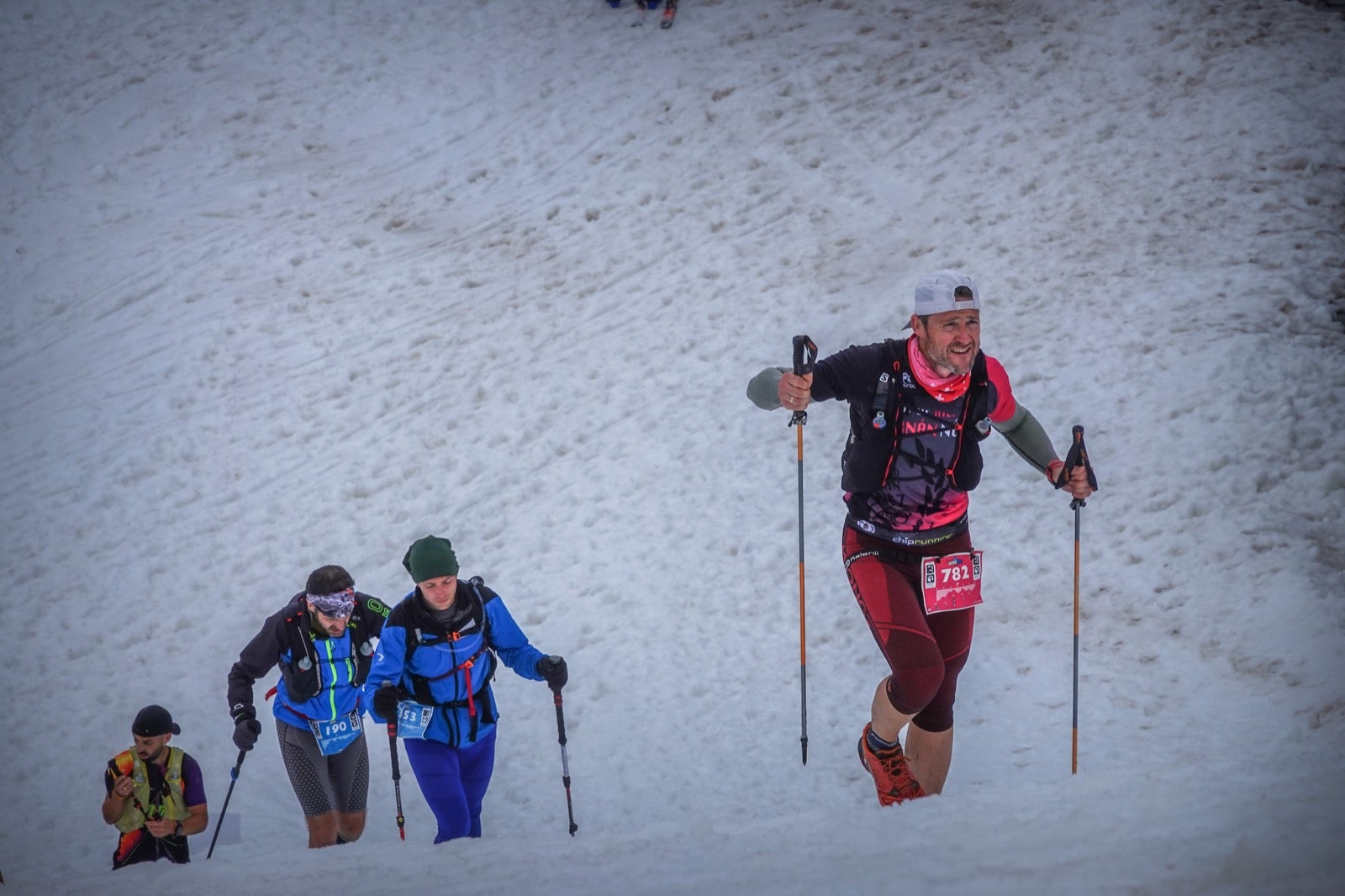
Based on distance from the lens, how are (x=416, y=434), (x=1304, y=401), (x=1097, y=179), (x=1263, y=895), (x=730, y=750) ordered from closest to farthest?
1. (x=1263, y=895)
2. (x=730, y=750)
3. (x=1304, y=401)
4. (x=416, y=434)
5. (x=1097, y=179)

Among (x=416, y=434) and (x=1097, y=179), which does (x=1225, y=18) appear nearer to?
(x=1097, y=179)

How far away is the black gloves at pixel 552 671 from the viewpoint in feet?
20.8

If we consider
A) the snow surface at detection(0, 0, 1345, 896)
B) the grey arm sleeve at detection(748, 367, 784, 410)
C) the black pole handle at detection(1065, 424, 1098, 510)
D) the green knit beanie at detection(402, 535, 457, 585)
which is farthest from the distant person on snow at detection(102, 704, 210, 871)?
the black pole handle at detection(1065, 424, 1098, 510)

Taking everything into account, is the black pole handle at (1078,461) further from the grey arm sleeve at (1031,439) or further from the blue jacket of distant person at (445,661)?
the blue jacket of distant person at (445,661)

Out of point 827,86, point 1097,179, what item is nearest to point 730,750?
point 1097,179

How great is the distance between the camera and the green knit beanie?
5969 millimetres

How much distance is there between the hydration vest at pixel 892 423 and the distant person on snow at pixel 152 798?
15.1 feet

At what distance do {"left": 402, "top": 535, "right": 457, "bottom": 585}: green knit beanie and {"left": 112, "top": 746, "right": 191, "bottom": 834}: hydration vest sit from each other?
241 cm

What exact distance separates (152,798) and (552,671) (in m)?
2.78

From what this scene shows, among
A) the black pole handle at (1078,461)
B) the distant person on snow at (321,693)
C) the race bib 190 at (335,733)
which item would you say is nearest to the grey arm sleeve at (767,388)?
the black pole handle at (1078,461)

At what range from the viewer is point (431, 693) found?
6.18 metres

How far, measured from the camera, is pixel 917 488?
18.5 feet

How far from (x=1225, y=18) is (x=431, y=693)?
1409 centimetres

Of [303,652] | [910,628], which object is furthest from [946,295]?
[303,652]
